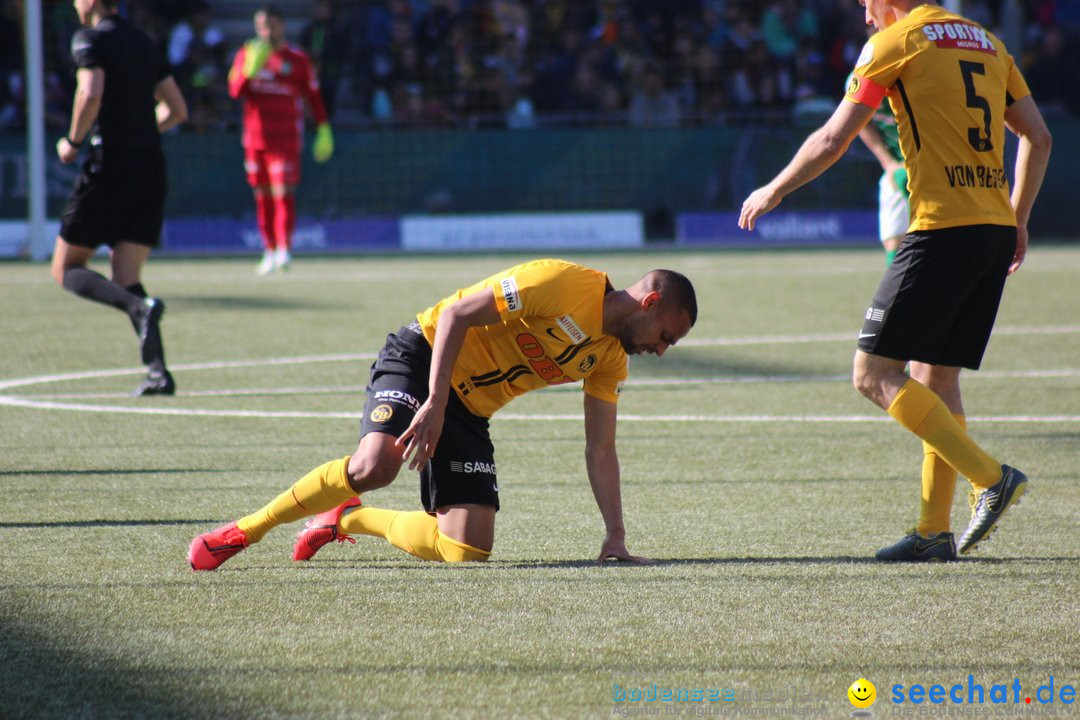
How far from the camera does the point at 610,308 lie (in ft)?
14.3

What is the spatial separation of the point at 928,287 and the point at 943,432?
1.44 feet

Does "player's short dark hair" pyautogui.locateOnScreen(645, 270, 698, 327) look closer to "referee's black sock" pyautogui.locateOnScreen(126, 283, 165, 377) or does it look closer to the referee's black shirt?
"referee's black sock" pyautogui.locateOnScreen(126, 283, 165, 377)

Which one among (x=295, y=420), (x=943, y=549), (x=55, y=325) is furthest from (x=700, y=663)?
(x=55, y=325)

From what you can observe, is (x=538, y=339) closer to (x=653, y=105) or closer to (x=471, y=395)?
(x=471, y=395)

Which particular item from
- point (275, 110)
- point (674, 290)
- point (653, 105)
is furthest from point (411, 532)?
point (653, 105)

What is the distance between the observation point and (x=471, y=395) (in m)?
4.68

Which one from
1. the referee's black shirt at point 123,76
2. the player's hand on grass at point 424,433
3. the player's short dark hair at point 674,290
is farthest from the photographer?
the referee's black shirt at point 123,76

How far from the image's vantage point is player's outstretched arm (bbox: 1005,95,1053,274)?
473cm

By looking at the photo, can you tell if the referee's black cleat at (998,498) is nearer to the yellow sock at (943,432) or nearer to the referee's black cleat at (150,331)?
the yellow sock at (943,432)

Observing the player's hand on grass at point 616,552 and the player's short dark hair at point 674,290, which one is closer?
the player's short dark hair at point 674,290

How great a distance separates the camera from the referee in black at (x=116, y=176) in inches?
313

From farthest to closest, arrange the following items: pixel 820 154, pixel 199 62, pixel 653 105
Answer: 1. pixel 653 105
2. pixel 199 62
3. pixel 820 154

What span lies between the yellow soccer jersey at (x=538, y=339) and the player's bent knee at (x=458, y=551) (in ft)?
1.49

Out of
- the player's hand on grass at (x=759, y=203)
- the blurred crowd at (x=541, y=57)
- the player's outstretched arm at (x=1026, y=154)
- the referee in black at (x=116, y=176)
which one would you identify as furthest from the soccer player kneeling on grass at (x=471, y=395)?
the blurred crowd at (x=541, y=57)
